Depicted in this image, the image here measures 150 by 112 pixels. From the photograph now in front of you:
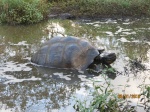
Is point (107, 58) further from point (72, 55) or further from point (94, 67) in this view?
point (72, 55)

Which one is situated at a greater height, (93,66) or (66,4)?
(66,4)

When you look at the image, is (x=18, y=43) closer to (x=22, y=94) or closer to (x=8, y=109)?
(x=22, y=94)

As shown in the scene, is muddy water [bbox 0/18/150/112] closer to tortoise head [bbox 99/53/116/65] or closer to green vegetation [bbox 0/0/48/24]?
tortoise head [bbox 99/53/116/65]

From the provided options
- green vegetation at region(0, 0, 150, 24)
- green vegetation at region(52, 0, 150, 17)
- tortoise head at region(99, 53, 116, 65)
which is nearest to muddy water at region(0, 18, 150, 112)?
tortoise head at region(99, 53, 116, 65)

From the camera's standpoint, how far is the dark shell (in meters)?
6.27

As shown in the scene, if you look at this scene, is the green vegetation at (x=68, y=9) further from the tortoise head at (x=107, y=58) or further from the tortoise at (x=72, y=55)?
the tortoise head at (x=107, y=58)

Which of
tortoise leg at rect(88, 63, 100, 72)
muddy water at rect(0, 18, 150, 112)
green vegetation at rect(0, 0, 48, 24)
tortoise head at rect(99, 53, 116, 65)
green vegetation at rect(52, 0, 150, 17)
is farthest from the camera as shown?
green vegetation at rect(52, 0, 150, 17)

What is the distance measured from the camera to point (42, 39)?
9.20 metres

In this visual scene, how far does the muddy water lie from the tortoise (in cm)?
17

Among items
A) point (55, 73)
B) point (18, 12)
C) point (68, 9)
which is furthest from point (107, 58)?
point (68, 9)

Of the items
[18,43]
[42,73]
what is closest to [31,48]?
[18,43]

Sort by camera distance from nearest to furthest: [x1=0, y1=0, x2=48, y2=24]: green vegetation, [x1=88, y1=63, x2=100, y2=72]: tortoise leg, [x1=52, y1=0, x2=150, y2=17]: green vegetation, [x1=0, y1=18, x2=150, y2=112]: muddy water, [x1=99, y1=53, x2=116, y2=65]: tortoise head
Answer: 1. [x1=0, y1=18, x2=150, y2=112]: muddy water
2. [x1=88, y1=63, x2=100, y2=72]: tortoise leg
3. [x1=99, y1=53, x2=116, y2=65]: tortoise head
4. [x1=0, y1=0, x2=48, y2=24]: green vegetation
5. [x1=52, y1=0, x2=150, y2=17]: green vegetation

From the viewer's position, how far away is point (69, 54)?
625 cm

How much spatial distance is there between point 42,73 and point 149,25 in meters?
6.47
